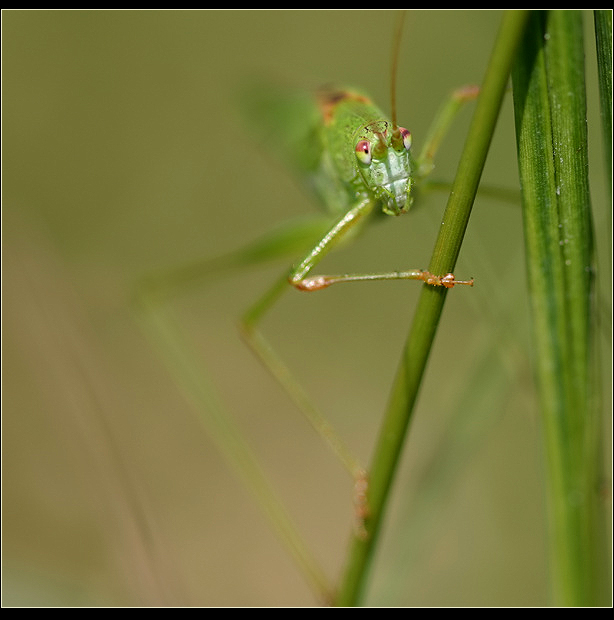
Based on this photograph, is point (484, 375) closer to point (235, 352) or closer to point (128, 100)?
point (235, 352)

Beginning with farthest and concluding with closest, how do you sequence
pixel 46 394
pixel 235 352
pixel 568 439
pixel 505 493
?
pixel 235 352
pixel 505 493
pixel 46 394
pixel 568 439

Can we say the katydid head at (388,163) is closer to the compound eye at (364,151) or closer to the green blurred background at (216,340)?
the compound eye at (364,151)

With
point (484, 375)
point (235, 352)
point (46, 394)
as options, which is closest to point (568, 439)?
point (484, 375)

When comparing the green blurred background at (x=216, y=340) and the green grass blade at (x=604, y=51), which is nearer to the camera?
the green grass blade at (x=604, y=51)

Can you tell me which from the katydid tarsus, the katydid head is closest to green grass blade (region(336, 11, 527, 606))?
the katydid tarsus

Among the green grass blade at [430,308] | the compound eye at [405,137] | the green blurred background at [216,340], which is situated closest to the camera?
the green grass blade at [430,308]

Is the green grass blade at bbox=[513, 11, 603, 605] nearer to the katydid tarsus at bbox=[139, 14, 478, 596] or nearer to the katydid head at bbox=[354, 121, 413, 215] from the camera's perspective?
the katydid tarsus at bbox=[139, 14, 478, 596]

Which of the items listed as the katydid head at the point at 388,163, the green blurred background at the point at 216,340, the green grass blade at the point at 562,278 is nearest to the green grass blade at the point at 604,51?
the green grass blade at the point at 562,278

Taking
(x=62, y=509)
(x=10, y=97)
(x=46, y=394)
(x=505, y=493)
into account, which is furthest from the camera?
(x=10, y=97)

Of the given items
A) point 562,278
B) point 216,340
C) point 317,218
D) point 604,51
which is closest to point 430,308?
point 562,278
